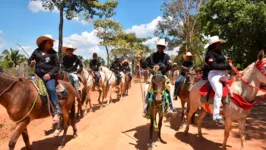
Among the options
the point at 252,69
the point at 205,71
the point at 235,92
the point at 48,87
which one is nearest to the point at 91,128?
the point at 48,87

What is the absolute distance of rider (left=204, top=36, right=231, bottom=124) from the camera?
240 inches

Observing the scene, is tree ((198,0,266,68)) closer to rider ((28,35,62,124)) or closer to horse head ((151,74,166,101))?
horse head ((151,74,166,101))

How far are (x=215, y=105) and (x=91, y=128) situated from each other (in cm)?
477

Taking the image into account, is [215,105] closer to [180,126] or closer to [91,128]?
[180,126]

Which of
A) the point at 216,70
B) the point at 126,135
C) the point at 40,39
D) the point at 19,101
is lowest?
the point at 126,135

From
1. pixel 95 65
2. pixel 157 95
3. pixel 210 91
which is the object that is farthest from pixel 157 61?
pixel 95 65

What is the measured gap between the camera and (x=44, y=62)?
6.54 metres

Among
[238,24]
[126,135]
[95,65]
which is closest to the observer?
[126,135]

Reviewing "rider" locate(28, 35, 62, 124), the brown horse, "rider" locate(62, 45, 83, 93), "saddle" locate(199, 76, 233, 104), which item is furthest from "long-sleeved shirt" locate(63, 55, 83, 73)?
"saddle" locate(199, 76, 233, 104)

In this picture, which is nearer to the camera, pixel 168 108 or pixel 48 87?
pixel 48 87

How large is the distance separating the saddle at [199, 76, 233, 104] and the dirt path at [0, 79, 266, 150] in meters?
1.59

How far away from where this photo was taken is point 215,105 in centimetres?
614

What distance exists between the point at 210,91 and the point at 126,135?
327 centimetres

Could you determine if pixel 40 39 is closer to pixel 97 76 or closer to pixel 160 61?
pixel 160 61
